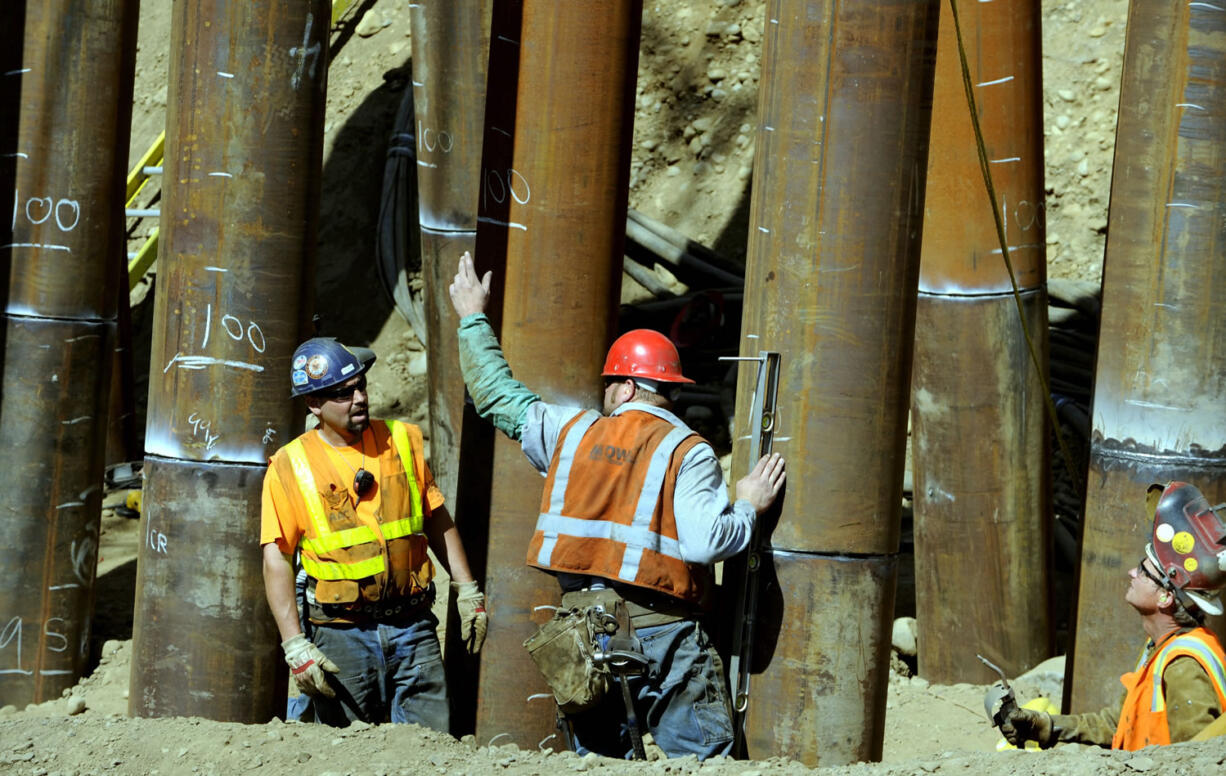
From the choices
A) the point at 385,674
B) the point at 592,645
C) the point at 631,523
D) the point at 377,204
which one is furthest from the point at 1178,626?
the point at 377,204

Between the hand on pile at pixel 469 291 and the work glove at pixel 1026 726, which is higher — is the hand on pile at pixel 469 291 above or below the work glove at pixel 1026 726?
above

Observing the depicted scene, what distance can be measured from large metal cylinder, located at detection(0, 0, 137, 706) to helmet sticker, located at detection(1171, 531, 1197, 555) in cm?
527

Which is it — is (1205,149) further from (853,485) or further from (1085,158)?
(1085,158)

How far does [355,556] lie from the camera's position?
4.83 m

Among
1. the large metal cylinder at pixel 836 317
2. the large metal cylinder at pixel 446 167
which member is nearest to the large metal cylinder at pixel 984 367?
the large metal cylinder at pixel 836 317

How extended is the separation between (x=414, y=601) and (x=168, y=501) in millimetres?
1089

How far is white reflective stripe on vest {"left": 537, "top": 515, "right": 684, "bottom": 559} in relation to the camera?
14.4 feet

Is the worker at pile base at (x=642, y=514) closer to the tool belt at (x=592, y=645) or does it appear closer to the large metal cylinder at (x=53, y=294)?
the tool belt at (x=592, y=645)

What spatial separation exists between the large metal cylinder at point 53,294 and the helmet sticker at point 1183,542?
17.3ft

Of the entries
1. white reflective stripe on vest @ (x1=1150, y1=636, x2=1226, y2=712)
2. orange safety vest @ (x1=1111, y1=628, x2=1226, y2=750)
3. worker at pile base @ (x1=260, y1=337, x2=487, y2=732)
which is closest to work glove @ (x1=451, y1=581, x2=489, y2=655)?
worker at pile base @ (x1=260, y1=337, x2=487, y2=732)

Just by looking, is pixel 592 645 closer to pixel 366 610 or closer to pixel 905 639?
pixel 366 610

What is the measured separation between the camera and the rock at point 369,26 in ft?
47.8

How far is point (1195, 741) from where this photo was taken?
3547 mm

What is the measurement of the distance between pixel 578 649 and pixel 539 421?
2.55 ft
